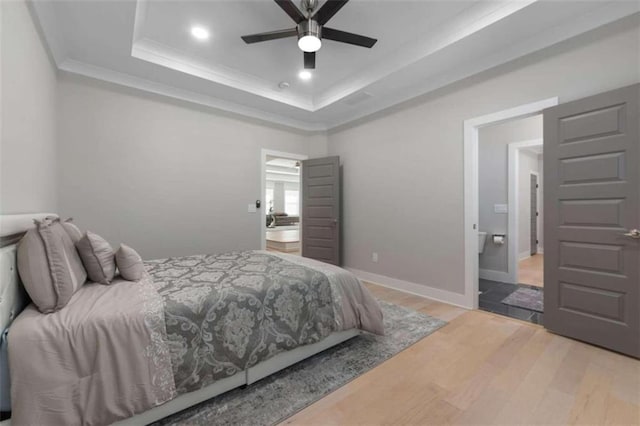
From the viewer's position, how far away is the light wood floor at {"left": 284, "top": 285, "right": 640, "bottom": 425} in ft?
4.82

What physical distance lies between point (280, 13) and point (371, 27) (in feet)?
2.99

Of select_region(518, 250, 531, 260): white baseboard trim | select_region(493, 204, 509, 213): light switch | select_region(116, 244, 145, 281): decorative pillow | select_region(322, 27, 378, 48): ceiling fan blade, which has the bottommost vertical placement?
select_region(518, 250, 531, 260): white baseboard trim

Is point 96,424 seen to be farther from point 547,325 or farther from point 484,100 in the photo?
point 484,100

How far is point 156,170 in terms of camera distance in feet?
11.2

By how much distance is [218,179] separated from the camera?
3920 mm

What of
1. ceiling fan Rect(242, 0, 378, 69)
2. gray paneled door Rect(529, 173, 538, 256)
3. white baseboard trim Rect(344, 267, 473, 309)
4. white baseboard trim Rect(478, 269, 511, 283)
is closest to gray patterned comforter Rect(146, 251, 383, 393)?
white baseboard trim Rect(344, 267, 473, 309)

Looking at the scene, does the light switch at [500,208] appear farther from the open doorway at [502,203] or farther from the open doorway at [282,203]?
the open doorway at [282,203]

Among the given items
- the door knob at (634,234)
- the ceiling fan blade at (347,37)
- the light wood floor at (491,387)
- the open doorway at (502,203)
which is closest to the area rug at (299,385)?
the light wood floor at (491,387)

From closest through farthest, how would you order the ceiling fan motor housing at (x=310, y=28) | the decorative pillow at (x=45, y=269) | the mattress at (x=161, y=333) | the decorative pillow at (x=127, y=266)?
the mattress at (x=161, y=333), the decorative pillow at (x=45, y=269), the decorative pillow at (x=127, y=266), the ceiling fan motor housing at (x=310, y=28)

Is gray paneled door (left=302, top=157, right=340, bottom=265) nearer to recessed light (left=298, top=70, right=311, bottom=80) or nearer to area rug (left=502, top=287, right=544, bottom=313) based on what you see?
recessed light (left=298, top=70, right=311, bottom=80)

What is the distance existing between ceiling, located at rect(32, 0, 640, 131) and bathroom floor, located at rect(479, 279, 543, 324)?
8.83ft

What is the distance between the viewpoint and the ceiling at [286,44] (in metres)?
2.23

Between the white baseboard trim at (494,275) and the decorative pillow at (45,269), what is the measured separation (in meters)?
5.11

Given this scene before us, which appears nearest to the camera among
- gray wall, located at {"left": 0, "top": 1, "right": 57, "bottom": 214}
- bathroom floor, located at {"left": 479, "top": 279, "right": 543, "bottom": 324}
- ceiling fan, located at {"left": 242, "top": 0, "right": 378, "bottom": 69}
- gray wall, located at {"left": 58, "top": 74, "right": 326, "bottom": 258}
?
gray wall, located at {"left": 0, "top": 1, "right": 57, "bottom": 214}
